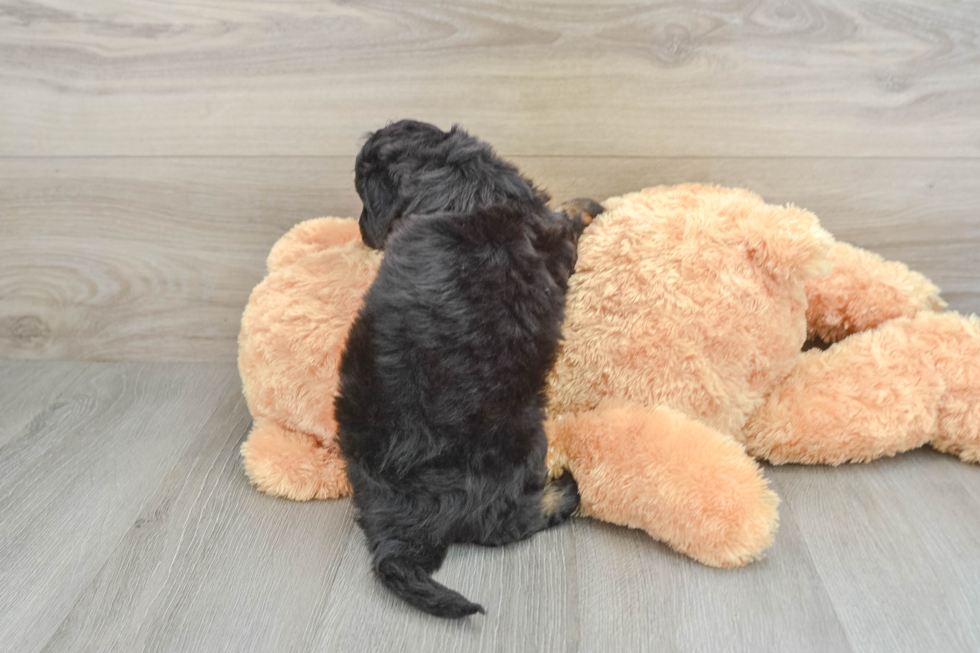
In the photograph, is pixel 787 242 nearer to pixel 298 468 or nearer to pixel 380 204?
pixel 380 204

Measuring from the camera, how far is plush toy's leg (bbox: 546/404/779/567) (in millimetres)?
693

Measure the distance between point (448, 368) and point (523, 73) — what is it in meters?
0.50

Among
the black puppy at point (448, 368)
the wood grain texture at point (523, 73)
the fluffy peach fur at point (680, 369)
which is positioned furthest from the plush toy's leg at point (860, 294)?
the black puppy at point (448, 368)

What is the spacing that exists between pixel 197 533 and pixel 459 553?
33cm

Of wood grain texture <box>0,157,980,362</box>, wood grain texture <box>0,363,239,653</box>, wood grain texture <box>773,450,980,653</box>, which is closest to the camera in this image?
wood grain texture <box>773,450,980,653</box>

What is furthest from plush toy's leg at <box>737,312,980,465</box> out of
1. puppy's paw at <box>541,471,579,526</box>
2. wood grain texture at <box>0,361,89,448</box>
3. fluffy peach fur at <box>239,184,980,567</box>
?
wood grain texture at <box>0,361,89,448</box>

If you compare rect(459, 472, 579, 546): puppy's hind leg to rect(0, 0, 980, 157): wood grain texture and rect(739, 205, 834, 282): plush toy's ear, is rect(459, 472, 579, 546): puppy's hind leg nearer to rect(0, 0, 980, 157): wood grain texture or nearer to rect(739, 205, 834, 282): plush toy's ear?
rect(739, 205, 834, 282): plush toy's ear

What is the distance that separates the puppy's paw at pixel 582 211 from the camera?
84cm

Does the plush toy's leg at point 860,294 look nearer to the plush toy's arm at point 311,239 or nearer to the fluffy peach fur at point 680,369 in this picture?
the fluffy peach fur at point 680,369

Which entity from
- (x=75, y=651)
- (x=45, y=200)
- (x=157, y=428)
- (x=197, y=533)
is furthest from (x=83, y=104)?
(x=75, y=651)

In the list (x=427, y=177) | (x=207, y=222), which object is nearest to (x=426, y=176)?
(x=427, y=177)

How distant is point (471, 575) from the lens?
720mm

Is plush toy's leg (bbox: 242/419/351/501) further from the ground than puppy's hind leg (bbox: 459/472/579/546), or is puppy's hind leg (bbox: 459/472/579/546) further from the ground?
puppy's hind leg (bbox: 459/472/579/546)

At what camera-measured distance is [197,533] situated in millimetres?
813
